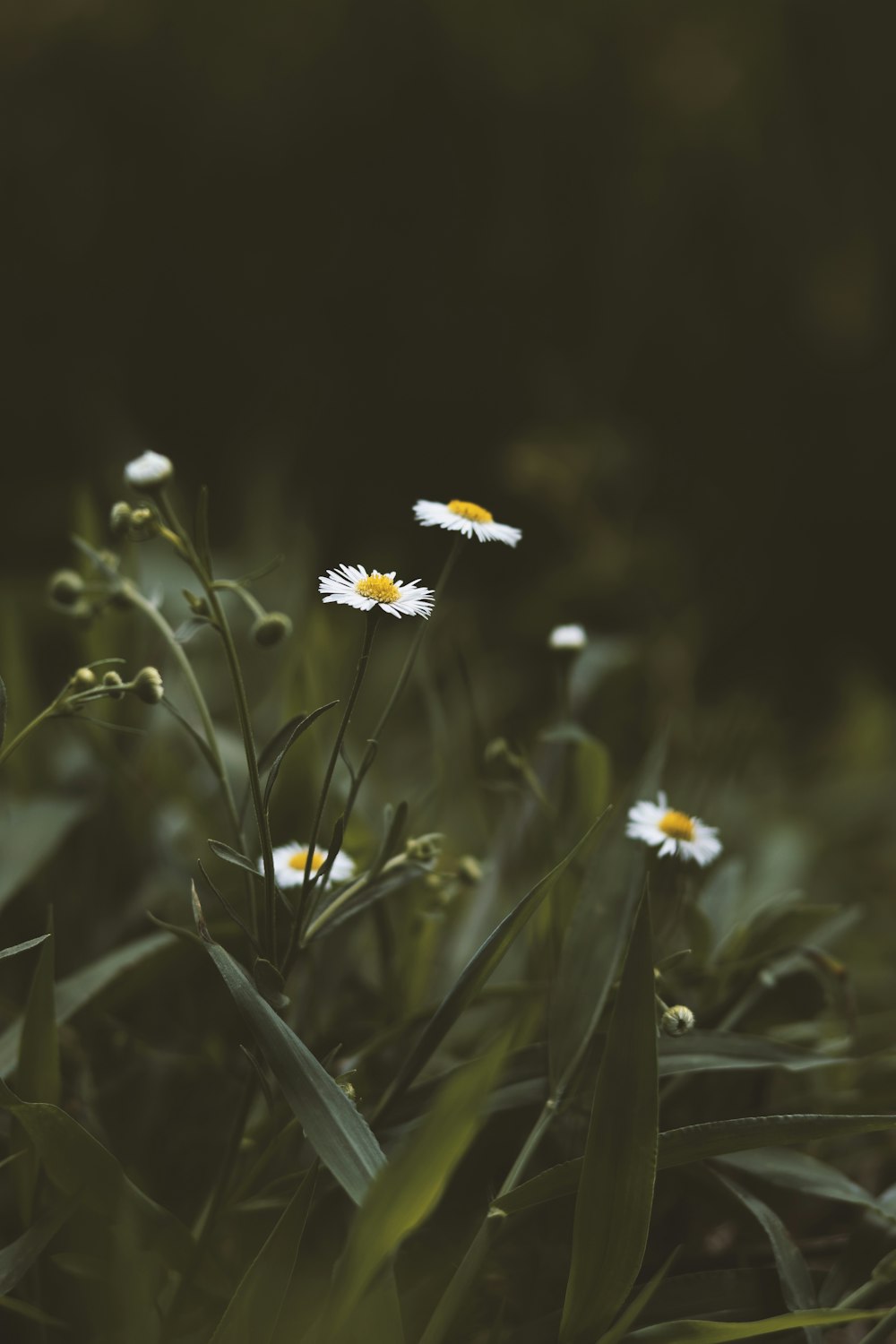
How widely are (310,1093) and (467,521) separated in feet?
0.48

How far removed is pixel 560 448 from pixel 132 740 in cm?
50

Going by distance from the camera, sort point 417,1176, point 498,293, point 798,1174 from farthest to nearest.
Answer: point 498,293 < point 798,1174 < point 417,1176

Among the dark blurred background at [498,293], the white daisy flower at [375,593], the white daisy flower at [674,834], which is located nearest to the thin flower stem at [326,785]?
the white daisy flower at [375,593]

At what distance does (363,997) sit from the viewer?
0.37m

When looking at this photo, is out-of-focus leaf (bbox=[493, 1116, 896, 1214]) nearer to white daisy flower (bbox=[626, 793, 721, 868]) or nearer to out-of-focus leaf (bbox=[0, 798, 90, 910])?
white daisy flower (bbox=[626, 793, 721, 868])

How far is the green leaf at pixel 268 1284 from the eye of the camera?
0.23 meters

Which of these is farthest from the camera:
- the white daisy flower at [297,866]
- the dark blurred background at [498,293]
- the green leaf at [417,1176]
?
the dark blurred background at [498,293]

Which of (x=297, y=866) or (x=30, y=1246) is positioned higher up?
(x=297, y=866)

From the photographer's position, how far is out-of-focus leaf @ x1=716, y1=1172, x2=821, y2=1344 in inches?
10.4

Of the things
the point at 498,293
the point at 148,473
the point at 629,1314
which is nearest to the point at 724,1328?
the point at 629,1314

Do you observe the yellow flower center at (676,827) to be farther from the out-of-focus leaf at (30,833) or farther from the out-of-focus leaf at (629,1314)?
the out-of-focus leaf at (30,833)

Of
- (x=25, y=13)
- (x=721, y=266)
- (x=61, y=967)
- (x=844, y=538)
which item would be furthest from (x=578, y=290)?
(x=61, y=967)

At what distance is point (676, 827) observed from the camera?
12.1 inches

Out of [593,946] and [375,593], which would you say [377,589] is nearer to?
[375,593]
